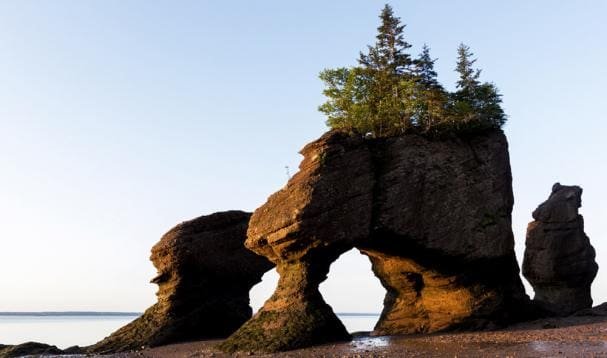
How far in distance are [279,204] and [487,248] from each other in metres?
12.7

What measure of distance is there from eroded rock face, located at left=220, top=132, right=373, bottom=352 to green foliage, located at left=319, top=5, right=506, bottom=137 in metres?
3.26

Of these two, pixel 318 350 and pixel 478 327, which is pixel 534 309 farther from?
pixel 318 350

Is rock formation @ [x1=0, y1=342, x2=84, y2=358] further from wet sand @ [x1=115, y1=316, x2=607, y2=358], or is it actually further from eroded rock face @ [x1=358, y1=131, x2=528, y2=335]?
eroded rock face @ [x1=358, y1=131, x2=528, y2=335]

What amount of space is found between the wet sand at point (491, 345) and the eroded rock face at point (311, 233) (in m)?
1.45

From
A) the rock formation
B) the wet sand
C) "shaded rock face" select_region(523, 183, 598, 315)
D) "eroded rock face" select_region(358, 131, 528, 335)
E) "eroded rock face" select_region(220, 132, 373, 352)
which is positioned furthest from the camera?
"shaded rock face" select_region(523, 183, 598, 315)

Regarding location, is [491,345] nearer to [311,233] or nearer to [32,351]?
[311,233]

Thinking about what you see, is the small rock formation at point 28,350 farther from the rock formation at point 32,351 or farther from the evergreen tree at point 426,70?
the evergreen tree at point 426,70

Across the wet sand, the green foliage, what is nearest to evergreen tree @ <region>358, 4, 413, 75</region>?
the green foliage

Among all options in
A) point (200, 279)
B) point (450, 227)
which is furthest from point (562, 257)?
point (200, 279)

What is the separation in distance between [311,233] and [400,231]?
5.41 m

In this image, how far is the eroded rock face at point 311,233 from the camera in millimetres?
28438

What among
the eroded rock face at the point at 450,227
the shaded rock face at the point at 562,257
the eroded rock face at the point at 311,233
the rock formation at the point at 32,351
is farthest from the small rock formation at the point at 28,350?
the shaded rock face at the point at 562,257

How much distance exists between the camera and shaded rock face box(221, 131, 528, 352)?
1144 inches

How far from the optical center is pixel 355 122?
114ft
